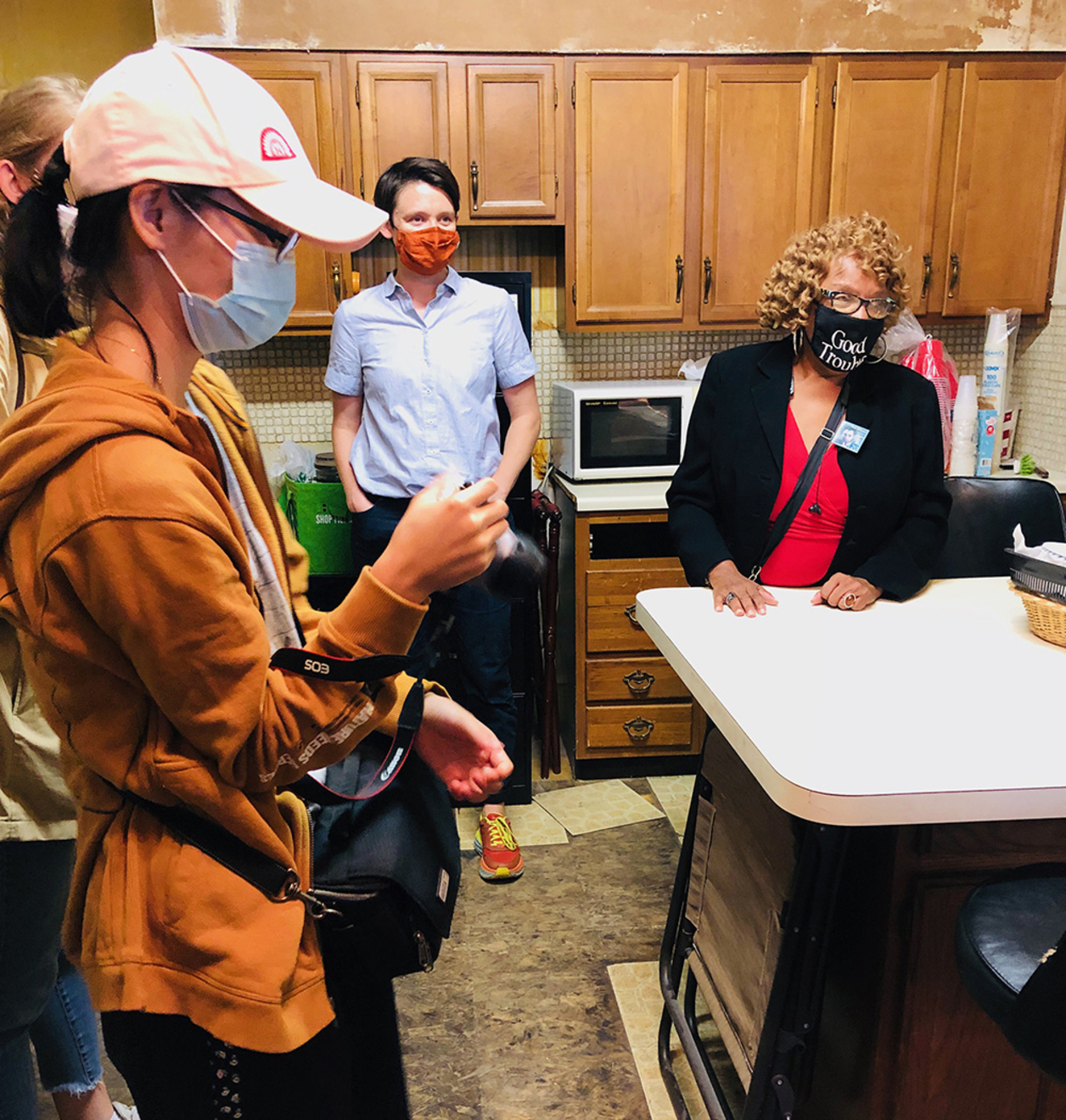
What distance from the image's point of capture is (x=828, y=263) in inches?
78.9

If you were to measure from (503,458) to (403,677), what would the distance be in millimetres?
1605

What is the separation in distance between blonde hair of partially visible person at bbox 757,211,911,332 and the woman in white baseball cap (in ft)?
4.46

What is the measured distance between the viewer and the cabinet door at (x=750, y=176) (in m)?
3.03

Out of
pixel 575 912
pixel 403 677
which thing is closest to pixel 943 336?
pixel 575 912

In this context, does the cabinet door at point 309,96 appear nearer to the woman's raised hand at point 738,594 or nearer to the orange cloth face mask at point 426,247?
the orange cloth face mask at point 426,247

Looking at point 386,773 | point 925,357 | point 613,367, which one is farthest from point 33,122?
point 925,357

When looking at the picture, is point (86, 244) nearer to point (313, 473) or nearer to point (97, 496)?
point (97, 496)

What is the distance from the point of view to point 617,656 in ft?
9.85

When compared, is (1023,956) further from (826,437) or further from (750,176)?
(750,176)

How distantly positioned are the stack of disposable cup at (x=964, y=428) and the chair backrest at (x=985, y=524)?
0.92m

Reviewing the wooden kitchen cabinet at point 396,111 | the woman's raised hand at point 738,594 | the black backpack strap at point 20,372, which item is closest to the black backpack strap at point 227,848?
the black backpack strap at point 20,372

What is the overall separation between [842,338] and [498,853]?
158 cm

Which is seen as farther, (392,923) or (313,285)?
(313,285)

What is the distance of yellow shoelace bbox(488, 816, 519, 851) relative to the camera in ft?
8.34
